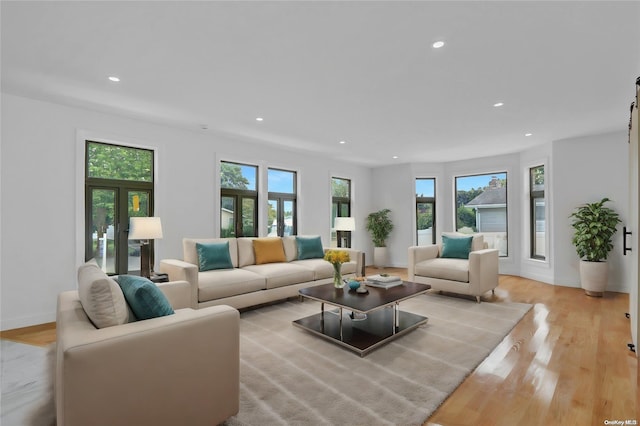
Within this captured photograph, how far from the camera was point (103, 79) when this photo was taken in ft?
10.1

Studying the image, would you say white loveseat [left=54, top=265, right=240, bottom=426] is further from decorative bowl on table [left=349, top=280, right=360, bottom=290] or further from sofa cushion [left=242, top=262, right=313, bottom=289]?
sofa cushion [left=242, top=262, right=313, bottom=289]

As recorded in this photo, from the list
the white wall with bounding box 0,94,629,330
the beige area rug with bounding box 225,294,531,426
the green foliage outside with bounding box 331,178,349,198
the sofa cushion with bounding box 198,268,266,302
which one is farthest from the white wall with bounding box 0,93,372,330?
the green foliage outside with bounding box 331,178,349,198

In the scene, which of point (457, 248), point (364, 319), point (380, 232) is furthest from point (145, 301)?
point (380, 232)

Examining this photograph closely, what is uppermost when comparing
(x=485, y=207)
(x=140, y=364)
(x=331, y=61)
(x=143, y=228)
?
(x=331, y=61)

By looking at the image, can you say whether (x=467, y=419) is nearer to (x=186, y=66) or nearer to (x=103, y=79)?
(x=186, y=66)

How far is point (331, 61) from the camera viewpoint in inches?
106

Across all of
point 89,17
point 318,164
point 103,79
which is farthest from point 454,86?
point 318,164

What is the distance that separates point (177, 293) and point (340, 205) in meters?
5.29

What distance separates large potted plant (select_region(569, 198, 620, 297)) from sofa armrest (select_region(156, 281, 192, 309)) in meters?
5.72

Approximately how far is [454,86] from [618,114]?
271cm

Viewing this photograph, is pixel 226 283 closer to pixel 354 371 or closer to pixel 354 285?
pixel 354 285

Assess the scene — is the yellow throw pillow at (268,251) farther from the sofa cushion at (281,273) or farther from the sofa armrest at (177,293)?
the sofa armrest at (177,293)

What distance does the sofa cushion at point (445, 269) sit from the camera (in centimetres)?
457

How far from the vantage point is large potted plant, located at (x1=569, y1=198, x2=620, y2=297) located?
15.7 ft
